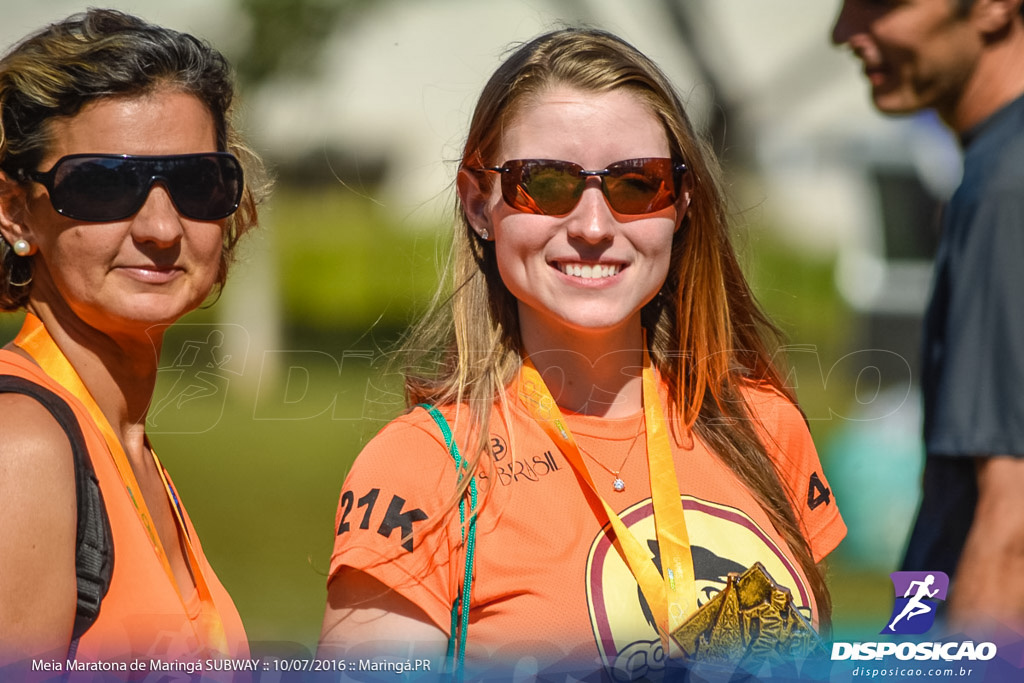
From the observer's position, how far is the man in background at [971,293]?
2.59m

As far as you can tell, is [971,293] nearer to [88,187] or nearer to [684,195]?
[684,195]

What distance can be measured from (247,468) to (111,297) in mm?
7043

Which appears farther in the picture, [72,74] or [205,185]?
[205,185]

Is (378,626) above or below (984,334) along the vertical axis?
below

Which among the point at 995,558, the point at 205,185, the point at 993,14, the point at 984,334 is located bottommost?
the point at 995,558

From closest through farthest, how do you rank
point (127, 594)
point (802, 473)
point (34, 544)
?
point (34, 544) < point (127, 594) < point (802, 473)

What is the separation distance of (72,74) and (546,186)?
108 centimetres

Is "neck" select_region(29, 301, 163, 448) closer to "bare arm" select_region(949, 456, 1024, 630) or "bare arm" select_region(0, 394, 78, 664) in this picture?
"bare arm" select_region(0, 394, 78, 664)

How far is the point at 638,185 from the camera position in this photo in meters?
2.45

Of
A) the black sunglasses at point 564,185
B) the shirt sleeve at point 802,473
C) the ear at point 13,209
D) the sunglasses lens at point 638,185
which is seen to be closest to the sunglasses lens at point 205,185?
the ear at point 13,209

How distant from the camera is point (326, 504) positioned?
→ 339 inches

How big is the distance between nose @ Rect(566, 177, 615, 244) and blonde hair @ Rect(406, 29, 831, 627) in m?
0.25

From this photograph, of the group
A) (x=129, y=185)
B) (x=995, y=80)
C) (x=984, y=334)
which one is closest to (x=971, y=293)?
(x=984, y=334)

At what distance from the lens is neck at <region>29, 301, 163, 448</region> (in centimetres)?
242
